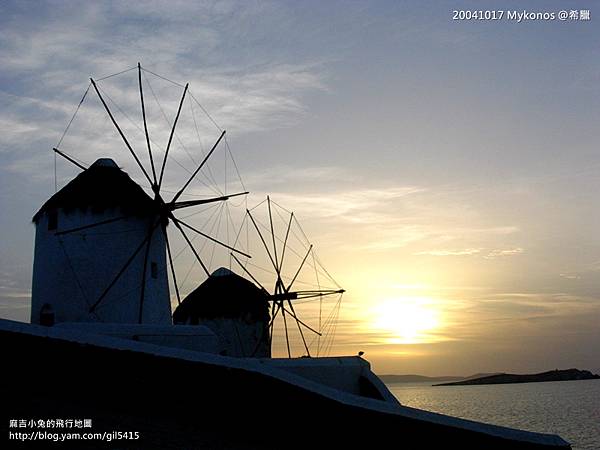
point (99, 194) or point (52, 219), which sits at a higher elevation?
point (99, 194)

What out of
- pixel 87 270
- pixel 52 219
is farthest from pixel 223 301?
pixel 52 219

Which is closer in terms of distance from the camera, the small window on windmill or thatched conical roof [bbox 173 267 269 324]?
the small window on windmill

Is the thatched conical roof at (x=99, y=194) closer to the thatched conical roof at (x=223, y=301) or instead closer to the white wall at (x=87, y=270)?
the white wall at (x=87, y=270)

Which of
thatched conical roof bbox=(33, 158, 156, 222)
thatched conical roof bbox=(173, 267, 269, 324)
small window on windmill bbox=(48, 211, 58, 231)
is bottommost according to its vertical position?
thatched conical roof bbox=(173, 267, 269, 324)

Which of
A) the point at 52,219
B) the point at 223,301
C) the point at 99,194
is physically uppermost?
the point at 99,194

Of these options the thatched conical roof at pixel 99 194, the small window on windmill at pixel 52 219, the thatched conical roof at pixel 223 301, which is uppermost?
the thatched conical roof at pixel 99 194

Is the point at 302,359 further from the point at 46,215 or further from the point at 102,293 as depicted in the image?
the point at 46,215

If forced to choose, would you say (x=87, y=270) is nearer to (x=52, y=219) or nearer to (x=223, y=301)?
(x=52, y=219)

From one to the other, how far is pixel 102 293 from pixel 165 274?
3.17 meters

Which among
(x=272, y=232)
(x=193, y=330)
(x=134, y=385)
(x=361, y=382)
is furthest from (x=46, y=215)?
(x=272, y=232)

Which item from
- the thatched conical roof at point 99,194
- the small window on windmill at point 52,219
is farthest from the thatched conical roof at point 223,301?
the small window on windmill at point 52,219

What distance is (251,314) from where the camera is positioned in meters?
34.7

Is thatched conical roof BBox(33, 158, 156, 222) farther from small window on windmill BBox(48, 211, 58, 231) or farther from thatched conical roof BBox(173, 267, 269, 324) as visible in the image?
thatched conical roof BBox(173, 267, 269, 324)

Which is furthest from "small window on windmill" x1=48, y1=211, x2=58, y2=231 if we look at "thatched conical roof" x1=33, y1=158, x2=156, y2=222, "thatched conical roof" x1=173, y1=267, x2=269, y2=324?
"thatched conical roof" x1=173, y1=267, x2=269, y2=324
